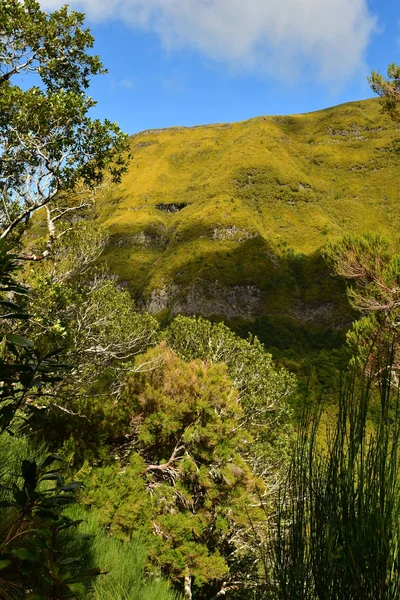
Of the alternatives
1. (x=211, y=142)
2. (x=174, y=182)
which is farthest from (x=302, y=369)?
(x=211, y=142)

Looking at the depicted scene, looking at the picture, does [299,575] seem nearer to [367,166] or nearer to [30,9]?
[30,9]

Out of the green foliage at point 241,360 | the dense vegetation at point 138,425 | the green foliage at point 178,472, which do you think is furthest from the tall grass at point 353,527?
the green foliage at point 241,360

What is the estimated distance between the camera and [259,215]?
374 ft

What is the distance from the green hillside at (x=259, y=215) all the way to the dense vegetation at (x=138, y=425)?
208 feet

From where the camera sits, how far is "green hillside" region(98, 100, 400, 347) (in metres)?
90.4

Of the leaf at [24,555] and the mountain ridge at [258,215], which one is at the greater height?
the mountain ridge at [258,215]

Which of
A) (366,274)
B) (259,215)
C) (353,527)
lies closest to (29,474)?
(353,527)

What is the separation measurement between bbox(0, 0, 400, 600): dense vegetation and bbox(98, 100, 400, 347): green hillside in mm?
63506

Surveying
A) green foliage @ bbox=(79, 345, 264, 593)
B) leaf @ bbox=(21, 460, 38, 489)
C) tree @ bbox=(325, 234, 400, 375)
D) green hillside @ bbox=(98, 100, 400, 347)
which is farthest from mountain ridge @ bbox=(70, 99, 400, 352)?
leaf @ bbox=(21, 460, 38, 489)

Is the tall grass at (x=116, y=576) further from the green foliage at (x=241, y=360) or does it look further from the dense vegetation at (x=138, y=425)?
the green foliage at (x=241, y=360)

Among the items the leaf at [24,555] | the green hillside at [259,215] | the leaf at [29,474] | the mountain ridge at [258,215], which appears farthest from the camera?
the mountain ridge at [258,215]

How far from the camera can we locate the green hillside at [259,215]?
90375mm

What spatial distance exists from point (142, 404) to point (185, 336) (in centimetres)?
803

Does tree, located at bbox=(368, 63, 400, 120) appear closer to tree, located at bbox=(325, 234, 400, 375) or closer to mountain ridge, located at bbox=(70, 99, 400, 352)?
tree, located at bbox=(325, 234, 400, 375)
